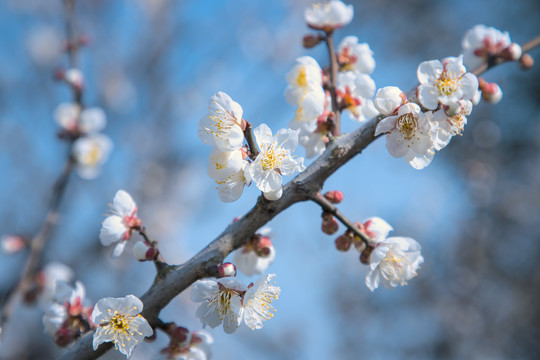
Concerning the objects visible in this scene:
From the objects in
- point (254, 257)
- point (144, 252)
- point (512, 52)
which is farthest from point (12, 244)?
point (512, 52)

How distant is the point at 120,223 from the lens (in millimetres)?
1472

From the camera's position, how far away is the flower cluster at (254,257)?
4.98 feet

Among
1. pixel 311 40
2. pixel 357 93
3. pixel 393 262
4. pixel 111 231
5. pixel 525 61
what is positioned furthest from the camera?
pixel 311 40

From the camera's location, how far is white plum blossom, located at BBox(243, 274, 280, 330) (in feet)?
4.19

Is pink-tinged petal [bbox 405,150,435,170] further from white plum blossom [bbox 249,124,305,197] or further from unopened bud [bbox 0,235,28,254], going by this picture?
unopened bud [bbox 0,235,28,254]

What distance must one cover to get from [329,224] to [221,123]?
47 cm

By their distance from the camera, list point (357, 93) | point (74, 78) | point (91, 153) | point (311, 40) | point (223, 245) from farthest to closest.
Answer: point (91, 153), point (74, 78), point (311, 40), point (357, 93), point (223, 245)

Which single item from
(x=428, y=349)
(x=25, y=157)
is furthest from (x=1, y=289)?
(x=428, y=349)

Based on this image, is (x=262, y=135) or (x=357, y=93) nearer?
(x=262, y=135)

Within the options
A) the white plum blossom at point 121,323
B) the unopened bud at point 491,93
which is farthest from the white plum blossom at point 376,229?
the white plum blossom at point 121,323

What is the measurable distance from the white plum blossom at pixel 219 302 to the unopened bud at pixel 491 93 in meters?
1.13

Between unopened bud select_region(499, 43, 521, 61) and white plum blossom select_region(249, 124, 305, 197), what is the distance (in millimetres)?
1015

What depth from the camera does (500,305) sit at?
7.30 metres

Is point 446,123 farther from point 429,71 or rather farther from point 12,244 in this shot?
point 12,244
